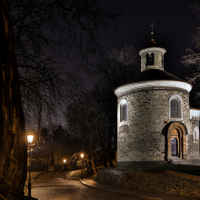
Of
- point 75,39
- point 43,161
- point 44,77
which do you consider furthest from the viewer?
point 43,161

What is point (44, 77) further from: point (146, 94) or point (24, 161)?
point (146, 94)

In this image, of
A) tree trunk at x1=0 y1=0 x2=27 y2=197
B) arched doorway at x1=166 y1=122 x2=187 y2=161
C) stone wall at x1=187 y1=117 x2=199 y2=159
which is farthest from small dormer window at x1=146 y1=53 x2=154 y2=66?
tree trunk at x1=0 y1=0 x2=27 y2=197

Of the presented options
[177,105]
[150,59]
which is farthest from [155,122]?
[150,59]

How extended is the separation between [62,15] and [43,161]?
205ft

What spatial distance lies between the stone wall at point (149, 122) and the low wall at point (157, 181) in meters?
3.18

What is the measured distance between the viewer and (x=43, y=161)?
6525cm

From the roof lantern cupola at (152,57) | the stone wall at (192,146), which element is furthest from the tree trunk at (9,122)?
the roof lantern cupola at (152,57)

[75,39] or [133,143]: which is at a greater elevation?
[75,39]

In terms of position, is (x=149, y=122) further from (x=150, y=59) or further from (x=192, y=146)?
(x=150, y=59)

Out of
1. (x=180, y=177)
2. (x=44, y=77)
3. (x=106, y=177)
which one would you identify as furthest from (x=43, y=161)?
(x=44, y=77)

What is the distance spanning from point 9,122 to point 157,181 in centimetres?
1211

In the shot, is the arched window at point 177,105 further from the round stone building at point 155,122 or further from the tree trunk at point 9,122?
the tree trunk at point 9,122

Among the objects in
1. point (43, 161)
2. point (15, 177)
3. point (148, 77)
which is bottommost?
point (43, 161)

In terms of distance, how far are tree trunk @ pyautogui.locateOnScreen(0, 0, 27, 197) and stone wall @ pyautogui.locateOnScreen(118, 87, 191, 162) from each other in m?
17.2
